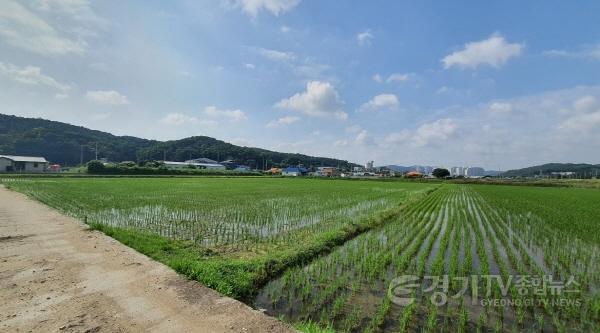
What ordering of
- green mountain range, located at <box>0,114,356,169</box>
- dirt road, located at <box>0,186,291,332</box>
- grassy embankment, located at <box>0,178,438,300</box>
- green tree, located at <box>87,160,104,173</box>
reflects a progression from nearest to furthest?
1. dirt road, located at <box>0,186,291,332</box>
2. grassy embankment, located at <box>0,178,438,300</box>
3. green tree, located at <box>87,160,104,173</box>
4. green mountain range, located at <box>0,114,356,169</box>

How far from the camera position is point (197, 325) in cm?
405

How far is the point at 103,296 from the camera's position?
190 inches

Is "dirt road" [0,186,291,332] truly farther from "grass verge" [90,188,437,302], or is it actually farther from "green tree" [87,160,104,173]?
"green tree" [87,160,104,173]

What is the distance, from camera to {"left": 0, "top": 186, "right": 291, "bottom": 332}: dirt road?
4.02m

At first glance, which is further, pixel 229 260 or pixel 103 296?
pixel 229 260

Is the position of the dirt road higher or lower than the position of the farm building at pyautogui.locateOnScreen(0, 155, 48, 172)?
lower

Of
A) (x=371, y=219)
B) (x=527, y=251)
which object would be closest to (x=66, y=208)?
(x=371, y=219)

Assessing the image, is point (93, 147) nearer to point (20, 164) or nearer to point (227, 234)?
point (20, 164)

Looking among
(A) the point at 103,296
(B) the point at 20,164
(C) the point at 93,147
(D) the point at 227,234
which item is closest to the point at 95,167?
(B) the point at 20,164

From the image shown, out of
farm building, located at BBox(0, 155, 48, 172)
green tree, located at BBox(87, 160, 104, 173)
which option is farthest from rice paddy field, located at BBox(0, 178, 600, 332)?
farm building, located at BBox(0, 155, 48, 172)

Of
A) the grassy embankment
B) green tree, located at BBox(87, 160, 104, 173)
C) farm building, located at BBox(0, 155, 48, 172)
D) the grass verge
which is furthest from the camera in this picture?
farm building, located at BBox(0, 155, 48, 172)

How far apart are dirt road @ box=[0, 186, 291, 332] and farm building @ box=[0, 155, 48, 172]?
6472cm

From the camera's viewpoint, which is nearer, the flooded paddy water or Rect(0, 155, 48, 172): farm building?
the flooded paddy water

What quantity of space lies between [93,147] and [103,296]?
11334 centimetres
